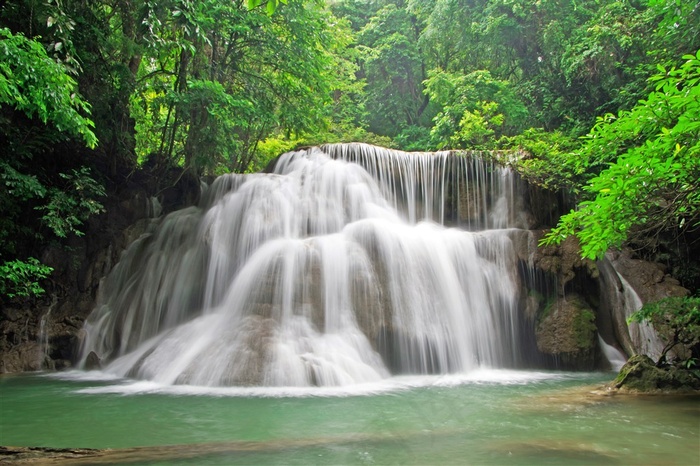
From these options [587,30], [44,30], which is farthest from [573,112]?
[44,30]

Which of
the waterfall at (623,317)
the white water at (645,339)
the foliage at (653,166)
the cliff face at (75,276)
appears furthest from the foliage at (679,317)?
the cliff face at (75,276)

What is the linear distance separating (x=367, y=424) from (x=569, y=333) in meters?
5.65

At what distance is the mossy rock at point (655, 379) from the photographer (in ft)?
20.3

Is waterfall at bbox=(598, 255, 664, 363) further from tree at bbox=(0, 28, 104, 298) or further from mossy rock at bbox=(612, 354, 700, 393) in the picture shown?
tree at bbox=(0, 28, 104, 298)

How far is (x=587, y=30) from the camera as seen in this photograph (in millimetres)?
14250

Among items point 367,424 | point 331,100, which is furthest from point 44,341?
point 331,100

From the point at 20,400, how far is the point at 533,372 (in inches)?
313

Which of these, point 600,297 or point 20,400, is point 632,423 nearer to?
point 600,297

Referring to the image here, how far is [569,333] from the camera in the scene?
8.96 m

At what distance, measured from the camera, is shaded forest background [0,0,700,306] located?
215 inches

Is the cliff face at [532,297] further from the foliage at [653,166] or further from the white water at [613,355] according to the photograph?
the foliage at [653,166]

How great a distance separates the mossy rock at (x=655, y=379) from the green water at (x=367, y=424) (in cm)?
37

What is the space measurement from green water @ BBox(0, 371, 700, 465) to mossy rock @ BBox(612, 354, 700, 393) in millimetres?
371

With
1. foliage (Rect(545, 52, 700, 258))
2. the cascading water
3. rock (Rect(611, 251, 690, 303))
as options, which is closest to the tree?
the cascading water
